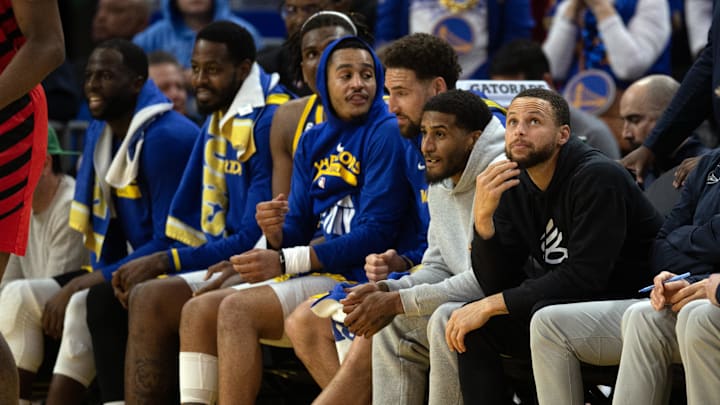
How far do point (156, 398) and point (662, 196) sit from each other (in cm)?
231

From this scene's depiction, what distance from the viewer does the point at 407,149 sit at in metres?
5.26

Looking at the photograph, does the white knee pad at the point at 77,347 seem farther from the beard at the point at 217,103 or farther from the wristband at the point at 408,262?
the wristband at the point at 408,262

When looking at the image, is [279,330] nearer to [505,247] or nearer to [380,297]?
[380,297]

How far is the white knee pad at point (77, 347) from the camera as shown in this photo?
238 inches

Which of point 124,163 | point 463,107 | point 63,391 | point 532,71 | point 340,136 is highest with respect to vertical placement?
point 532,71

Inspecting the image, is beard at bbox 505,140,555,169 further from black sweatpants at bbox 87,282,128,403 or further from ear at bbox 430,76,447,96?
black sweatpants at bbox 87,282,128,403

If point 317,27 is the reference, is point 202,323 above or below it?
below

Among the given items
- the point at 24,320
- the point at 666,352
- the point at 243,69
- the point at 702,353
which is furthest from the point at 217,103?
the point at 702,353

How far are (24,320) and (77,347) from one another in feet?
1.34

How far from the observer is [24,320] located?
6.28 meters

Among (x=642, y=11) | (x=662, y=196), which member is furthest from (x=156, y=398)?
(x=642, y=11)

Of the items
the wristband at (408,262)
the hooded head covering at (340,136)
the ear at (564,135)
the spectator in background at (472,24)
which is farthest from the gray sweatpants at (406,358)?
the spectator in background at (472,24)

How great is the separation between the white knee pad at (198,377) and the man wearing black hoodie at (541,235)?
1388 millimetres

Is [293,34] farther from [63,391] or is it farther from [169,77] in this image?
[63,391]
